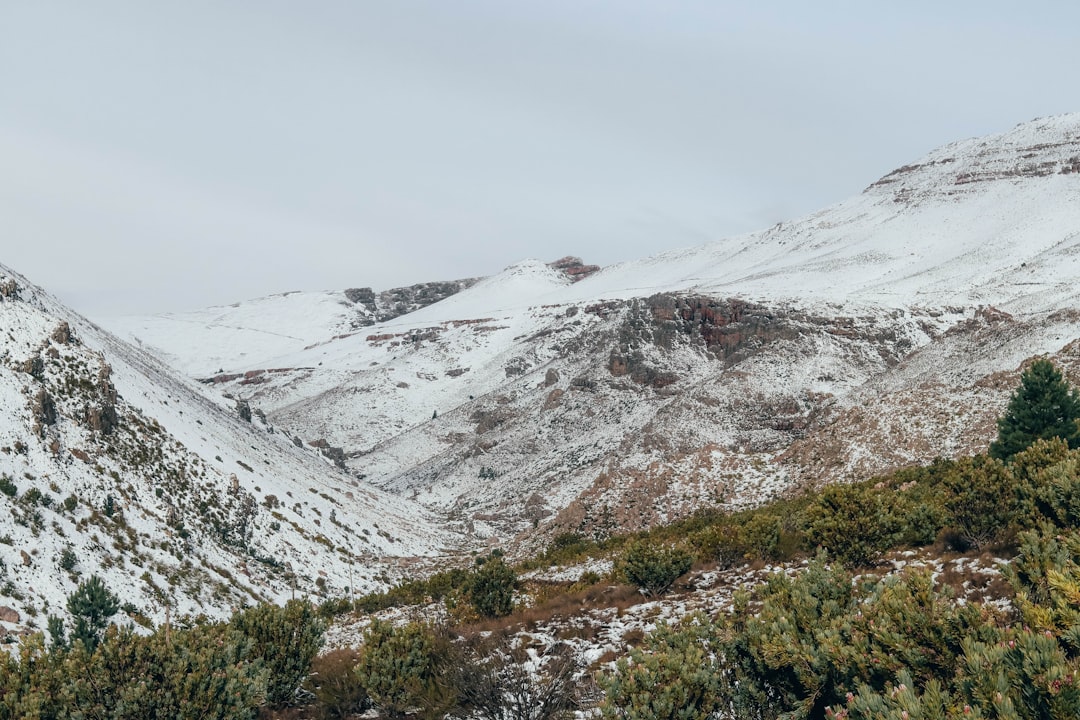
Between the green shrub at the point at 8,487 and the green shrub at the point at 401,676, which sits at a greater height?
the green shrub at the point at 8,487

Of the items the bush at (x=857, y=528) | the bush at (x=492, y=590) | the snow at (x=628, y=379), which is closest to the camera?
the bush at (x=857, y=528)

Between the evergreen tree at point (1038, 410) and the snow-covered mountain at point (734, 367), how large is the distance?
11451 mm

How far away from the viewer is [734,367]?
71.0 meters

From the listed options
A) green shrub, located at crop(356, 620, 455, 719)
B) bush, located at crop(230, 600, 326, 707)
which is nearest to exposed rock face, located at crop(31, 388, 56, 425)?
bush, located at crop(230, 600, 326, 707)

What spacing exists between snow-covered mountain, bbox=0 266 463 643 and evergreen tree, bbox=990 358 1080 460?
3124 centimetres

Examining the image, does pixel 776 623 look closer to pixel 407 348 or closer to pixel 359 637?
pixel 359 637

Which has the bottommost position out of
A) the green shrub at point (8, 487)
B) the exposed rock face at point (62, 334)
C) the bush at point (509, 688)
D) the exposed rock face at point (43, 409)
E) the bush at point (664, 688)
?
the bush at point (509, 688)

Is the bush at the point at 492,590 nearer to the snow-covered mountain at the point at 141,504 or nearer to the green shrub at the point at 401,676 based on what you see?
the green shrub at the point at 401,676

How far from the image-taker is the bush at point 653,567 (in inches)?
683

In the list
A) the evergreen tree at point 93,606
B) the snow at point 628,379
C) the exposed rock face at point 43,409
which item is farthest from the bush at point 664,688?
the exposed rock face at point 43,409

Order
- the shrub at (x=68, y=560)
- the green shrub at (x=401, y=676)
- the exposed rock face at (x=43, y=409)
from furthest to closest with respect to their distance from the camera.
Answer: the exposed rock face at (x=43, y=409), the shrub at (x=68, y=560), the green shrub at (x=401, y=676)

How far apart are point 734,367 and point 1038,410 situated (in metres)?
46.4

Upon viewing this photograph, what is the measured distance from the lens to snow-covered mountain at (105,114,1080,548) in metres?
43.7

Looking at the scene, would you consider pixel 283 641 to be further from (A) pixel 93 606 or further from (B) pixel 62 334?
(B) pixel 62 334
